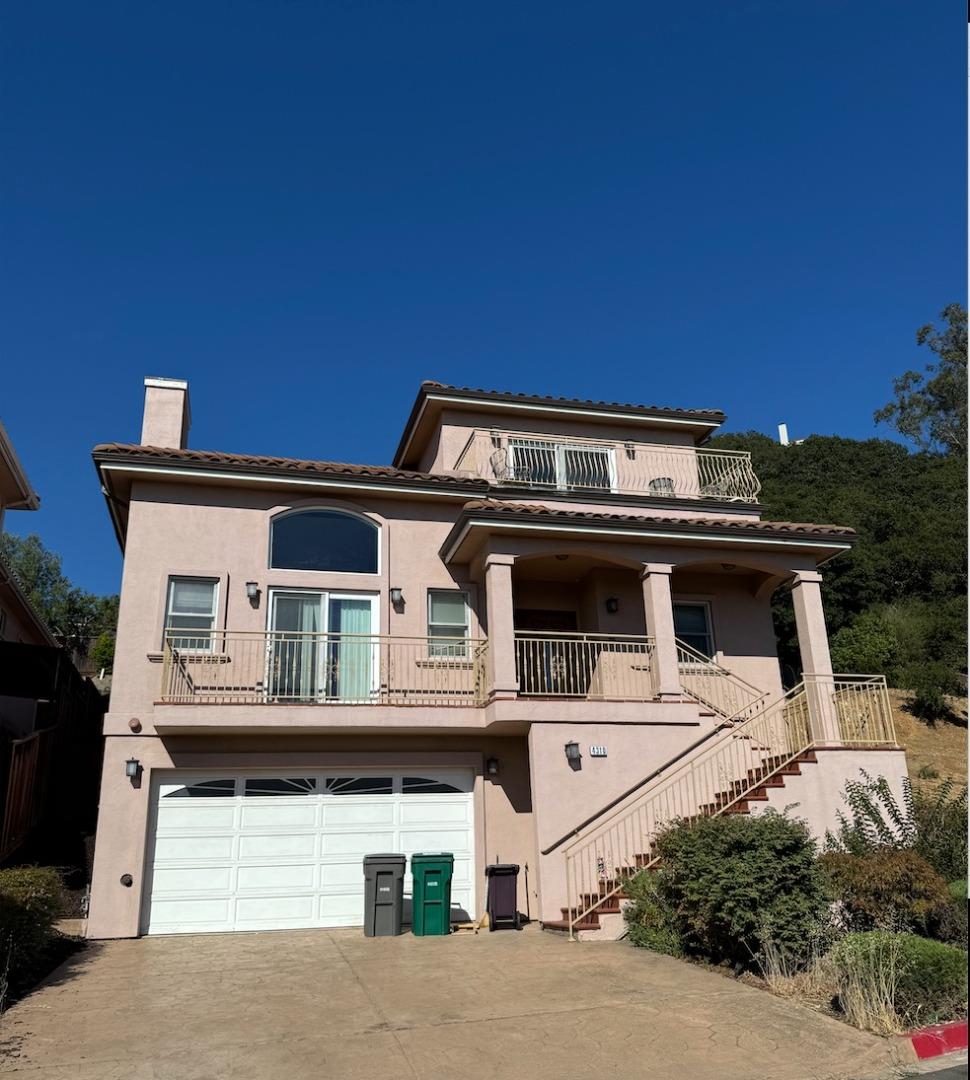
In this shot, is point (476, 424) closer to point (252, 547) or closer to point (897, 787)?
point (252, 547)

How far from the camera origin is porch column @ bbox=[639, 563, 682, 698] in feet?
45.8

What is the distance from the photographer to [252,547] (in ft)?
47.4

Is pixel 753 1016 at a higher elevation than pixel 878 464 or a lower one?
lower

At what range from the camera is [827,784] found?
1286cm

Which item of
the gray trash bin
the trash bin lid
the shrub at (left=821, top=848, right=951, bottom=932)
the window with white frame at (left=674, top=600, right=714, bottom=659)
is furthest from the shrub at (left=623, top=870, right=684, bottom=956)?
the window with white frame at (left=674, top=600, right=714, bottom=659)

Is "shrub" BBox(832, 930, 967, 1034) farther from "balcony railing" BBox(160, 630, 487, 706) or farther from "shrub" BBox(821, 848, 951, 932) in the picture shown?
"balcony railing" BBox(160, 630, 487, 706)

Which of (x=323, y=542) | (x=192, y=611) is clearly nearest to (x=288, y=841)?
(x=192, y=611)

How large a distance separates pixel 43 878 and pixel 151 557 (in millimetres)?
5395

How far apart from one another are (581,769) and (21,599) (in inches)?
570

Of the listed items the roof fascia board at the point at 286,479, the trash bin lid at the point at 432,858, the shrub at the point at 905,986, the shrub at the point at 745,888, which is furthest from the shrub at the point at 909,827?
the roof fascia board at the point at 286,479

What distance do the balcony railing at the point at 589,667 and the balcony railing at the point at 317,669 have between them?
1021 millimetres

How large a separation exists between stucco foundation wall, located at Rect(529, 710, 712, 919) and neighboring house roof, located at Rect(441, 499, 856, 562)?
3252 millimetres

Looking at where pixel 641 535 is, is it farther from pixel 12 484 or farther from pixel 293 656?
pixel 12 484

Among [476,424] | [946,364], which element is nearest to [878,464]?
[946,364]
